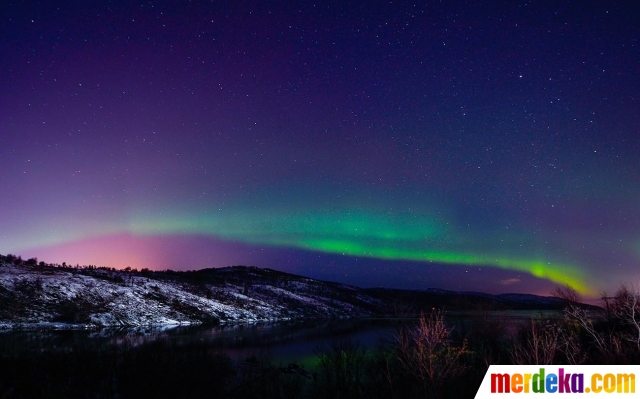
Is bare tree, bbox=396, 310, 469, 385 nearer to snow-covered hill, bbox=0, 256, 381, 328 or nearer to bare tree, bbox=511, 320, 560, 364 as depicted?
bare tree, bbox=511, 320, 560, 364

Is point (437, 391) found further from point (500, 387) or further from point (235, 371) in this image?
point (235, 371)

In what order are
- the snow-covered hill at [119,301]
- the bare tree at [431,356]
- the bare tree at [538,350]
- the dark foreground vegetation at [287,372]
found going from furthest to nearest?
the snow-covered hill at [119,301] < the dark foreground vegetation at [287,372] < the bare tree at [431,356] < the bare tree at [538,350]

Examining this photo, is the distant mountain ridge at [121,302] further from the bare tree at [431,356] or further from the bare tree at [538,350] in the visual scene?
the bare tree at [431,356]

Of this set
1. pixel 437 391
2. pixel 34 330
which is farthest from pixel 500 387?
pixel 34 330

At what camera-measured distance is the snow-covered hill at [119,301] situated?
65062 mm

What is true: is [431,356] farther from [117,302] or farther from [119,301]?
[119,301]

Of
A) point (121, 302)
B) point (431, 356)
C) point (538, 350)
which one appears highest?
point (431, 356)

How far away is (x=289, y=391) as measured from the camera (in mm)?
26297

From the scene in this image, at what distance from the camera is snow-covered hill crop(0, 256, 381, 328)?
213 ft

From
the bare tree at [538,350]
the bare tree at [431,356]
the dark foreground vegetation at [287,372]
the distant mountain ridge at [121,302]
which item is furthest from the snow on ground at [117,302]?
the bare tree at [538,350]

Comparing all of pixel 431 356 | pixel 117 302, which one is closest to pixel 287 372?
pixel 431 356

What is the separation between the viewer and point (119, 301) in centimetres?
8200

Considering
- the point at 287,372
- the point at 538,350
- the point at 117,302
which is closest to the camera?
the point at 538,350

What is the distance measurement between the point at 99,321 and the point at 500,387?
66208mm
